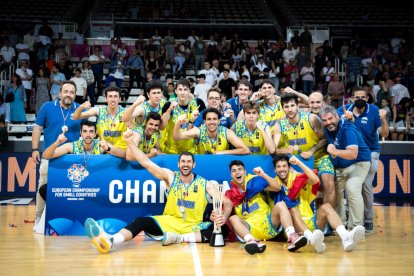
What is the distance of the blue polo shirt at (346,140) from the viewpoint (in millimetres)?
9445

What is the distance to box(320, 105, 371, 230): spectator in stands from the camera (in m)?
9.41

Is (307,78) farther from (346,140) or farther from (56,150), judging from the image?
(56,150)

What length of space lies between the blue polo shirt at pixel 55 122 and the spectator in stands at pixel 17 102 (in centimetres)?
872

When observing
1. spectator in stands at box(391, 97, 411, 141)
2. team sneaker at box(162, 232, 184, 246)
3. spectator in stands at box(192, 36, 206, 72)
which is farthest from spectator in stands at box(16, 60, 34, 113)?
team sneaker at box(162, 232, 184, 246)

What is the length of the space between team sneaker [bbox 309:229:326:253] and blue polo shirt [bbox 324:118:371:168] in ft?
5.95

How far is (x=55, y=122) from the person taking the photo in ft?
33.6

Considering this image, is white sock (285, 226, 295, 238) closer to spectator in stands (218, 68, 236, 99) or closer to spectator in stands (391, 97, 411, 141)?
spectator in stands (391, 97, 411, 141)

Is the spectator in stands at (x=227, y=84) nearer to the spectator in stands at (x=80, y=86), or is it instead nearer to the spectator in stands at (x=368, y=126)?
the spectator in stands at (x=80, y=86)

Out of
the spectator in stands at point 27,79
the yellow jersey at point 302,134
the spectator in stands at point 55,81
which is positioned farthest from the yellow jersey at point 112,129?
the spectator in stands at point 27,79

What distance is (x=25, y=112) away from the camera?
19.4 metres

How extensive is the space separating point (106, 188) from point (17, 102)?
9956 mm

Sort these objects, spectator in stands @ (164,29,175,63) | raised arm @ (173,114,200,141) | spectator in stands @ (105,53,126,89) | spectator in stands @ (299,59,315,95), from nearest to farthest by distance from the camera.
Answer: raised arm @ (173,114,200,141)
spectator in stands @ (105,53,126,89)
spectator in stands @ (299,59,315,95)
spectator in stands @ (164,29,175,63)

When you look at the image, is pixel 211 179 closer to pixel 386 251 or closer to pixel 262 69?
→ pixel 386 251

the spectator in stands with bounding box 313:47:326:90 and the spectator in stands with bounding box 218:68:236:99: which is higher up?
the spectator in stands with bounding box 313:47:326:90
